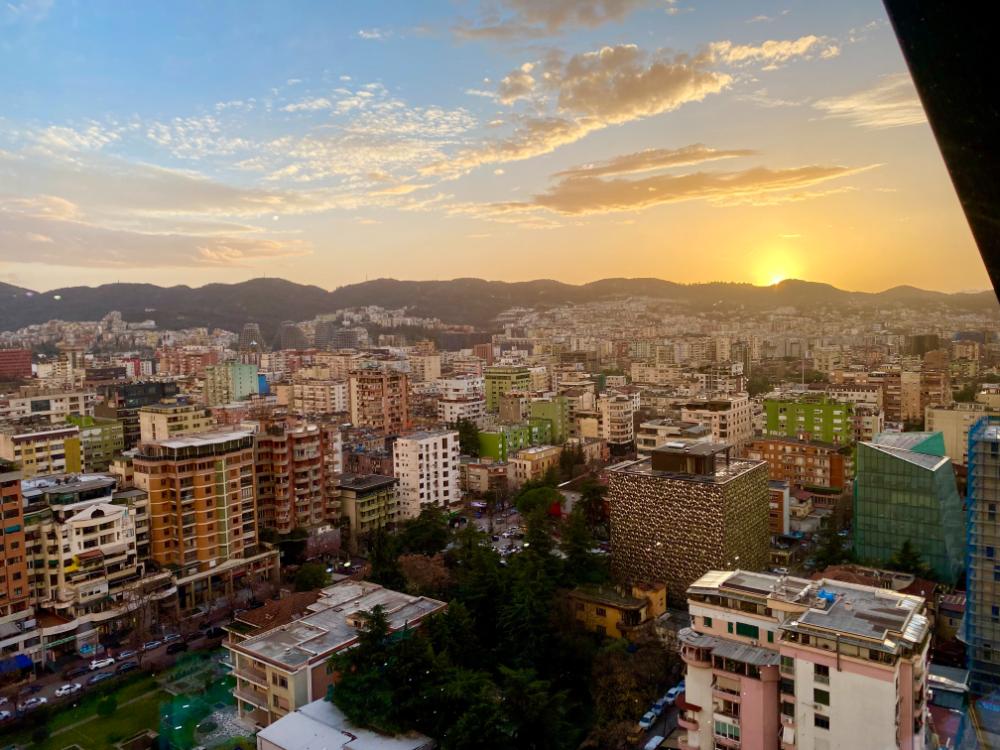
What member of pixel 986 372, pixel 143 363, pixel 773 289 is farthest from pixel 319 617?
pixel 773 289

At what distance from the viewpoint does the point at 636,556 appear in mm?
7598

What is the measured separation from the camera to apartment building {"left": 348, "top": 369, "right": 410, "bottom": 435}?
16.0 meters

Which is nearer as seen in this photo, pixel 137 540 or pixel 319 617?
pixel 319 617

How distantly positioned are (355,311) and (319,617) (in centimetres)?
4477

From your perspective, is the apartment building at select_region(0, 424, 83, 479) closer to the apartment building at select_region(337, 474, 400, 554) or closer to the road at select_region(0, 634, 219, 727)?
the apartment building at select_region(337, 474, 400, 554)

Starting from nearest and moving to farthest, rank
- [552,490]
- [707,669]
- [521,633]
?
[707,669], [521,633], [552,490]

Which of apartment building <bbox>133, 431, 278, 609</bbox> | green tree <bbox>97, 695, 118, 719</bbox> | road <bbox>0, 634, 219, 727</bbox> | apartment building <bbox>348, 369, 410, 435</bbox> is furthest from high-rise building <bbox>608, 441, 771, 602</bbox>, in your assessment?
apartment building <bbox>348, 369, 410, 435</bbox>

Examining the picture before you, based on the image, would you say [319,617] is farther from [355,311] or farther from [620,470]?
[355,311]

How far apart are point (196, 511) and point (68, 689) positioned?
232cm

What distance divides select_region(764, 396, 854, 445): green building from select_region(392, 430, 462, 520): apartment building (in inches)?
239

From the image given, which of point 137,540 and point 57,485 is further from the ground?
point 57,485

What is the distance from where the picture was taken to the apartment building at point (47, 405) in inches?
600

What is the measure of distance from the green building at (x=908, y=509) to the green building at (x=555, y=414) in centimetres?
789

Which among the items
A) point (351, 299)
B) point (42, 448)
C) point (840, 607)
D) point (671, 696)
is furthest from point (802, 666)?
point (351, 299)
